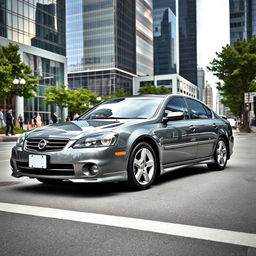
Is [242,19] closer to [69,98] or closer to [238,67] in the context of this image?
[69,98]

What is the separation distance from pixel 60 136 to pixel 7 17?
42878 mm

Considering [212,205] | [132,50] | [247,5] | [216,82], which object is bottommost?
[212,205]

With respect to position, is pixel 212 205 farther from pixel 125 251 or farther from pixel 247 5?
pixel 247 5

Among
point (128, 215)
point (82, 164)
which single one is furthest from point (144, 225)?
point (82, 164)

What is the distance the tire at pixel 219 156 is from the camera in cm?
789

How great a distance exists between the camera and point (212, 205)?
4656 mm

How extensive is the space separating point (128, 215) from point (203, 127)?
3.69 metres

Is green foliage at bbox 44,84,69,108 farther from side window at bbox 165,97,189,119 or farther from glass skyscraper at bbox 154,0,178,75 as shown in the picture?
glass skyscraper at bbox 154,0,178,75

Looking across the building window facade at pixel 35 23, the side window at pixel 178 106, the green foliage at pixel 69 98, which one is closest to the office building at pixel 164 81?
the green foliage at pixel 69 98

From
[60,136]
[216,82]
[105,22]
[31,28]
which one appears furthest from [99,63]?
[60,136]

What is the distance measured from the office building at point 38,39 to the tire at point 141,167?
39963mm

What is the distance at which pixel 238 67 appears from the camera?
116 feet

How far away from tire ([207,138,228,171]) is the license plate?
3845 millimetres

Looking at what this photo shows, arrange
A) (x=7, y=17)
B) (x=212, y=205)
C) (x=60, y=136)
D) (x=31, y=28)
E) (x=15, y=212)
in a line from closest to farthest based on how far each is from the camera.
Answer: (x=15, y=212) → (x=212, y=205) → (x=60, y=136) → (x=7, y=17) → (x=31, y=28)
